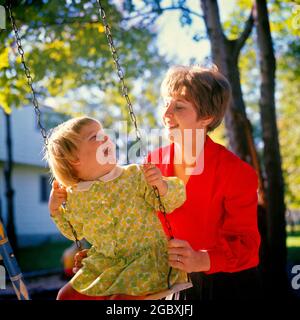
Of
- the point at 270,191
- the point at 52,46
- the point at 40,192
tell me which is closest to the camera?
the point at 270,191

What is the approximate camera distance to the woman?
2409 mm

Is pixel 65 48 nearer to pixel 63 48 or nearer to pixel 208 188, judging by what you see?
pixel 63 48

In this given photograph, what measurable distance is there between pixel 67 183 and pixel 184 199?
0.57 m

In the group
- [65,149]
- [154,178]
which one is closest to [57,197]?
[65,149]

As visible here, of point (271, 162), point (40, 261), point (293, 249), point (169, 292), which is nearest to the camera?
point (169, 292)

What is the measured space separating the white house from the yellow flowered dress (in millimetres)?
15834

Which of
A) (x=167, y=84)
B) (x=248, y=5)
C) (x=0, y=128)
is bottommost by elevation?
(x=167, y=84)

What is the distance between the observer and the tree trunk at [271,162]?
6348 mm

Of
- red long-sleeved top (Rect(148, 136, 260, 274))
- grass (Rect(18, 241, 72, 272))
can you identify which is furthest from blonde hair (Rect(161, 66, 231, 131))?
grass (Rect(18, 241, 72, 272))

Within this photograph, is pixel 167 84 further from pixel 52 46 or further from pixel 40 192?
pixel 40 192

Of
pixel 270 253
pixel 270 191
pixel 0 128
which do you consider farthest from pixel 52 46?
pixel 0 128

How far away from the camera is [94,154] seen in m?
2.42

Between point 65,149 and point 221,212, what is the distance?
2.72 feet

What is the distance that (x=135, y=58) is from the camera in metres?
8.15
